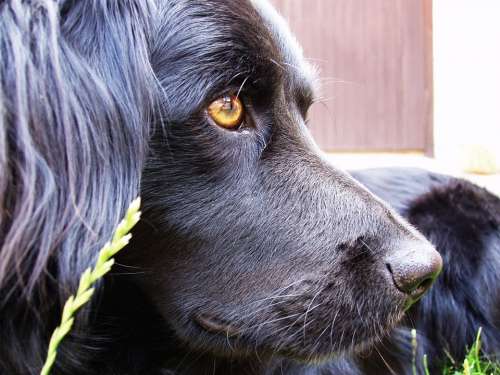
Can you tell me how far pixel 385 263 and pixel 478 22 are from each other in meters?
5.00

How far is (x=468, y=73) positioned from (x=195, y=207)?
5200mm

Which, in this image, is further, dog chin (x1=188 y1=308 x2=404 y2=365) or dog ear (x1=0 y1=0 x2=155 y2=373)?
dog chin (x1=188 y1=308 x2=404 y2=365)

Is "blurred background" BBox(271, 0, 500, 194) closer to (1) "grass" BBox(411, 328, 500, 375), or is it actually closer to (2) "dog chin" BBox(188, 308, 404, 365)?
(1) "grass" BBox(411, 328, 500, 375)

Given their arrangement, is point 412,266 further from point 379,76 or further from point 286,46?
point 379,76

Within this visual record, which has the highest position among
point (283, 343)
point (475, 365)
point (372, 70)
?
point (372, 70)

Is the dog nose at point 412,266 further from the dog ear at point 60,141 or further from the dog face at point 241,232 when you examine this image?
the dog ear at point 60,141

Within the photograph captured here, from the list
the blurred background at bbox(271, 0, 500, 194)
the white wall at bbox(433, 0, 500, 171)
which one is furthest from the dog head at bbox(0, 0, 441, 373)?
the blurred background at bbox(271, 0, 500, 194)

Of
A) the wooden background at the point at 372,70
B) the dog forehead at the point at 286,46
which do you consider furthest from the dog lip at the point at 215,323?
the wooden background at the point at 372,70

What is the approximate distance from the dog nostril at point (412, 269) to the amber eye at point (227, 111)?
0.47m

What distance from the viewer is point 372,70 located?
7254mm

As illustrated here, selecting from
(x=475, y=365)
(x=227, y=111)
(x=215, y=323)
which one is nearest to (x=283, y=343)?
(x=215, y=323)

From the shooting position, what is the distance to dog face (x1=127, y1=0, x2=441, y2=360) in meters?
1.34

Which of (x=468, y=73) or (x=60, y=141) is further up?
(x=468, y=73)

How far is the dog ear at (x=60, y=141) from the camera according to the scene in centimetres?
103
